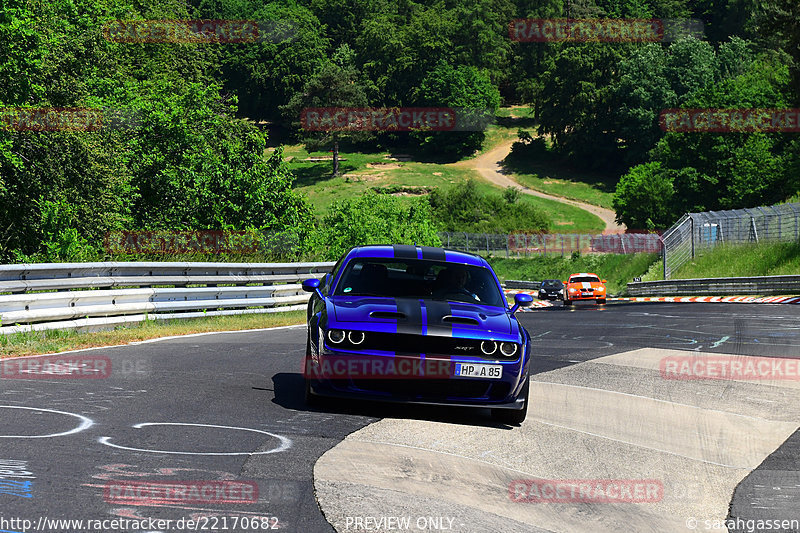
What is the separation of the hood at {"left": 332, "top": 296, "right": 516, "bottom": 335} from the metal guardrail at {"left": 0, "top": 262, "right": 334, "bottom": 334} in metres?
6.64

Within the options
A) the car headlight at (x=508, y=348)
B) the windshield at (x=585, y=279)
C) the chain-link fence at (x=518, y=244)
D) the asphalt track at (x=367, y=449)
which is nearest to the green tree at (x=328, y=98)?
the chain-link fence at (x=518, y=244)

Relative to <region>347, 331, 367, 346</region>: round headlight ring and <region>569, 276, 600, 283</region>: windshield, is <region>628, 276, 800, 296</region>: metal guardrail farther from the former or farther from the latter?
<region>347, 331, 367, 346</region>: round headlight ring

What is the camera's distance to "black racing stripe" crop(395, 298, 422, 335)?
26.7 feet

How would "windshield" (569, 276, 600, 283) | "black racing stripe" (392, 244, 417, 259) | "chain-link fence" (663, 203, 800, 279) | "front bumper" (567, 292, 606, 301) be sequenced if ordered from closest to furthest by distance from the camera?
"black racing stripe" (392, 244, 417, 259)
"front bumper" (567, 292, 606, 301)
"windshield" (569, 276, 600, 283)
"chain-link fence" (663, 203, 800, 279)

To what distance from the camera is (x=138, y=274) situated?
55.0 ft

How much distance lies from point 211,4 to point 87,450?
16650 cm

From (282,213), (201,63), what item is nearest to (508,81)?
(201,63)

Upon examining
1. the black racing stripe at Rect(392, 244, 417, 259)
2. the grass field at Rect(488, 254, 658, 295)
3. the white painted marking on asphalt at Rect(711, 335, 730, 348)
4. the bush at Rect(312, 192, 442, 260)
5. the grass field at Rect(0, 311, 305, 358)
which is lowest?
the grass field at Rect(488, 254, 658, 295)

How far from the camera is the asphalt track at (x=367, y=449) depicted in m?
5.29

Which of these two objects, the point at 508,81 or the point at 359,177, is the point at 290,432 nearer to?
the point at 359,177

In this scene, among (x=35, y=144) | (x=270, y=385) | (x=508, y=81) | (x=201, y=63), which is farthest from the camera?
(x=508, y=81)

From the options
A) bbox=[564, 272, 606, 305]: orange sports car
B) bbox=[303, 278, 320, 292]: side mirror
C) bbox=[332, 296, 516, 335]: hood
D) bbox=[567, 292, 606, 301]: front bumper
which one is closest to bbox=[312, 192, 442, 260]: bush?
bbox=[564, 272, 606, 305]: orange sports car

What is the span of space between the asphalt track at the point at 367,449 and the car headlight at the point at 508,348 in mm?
645

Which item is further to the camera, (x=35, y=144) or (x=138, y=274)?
(x=35, y=144)
